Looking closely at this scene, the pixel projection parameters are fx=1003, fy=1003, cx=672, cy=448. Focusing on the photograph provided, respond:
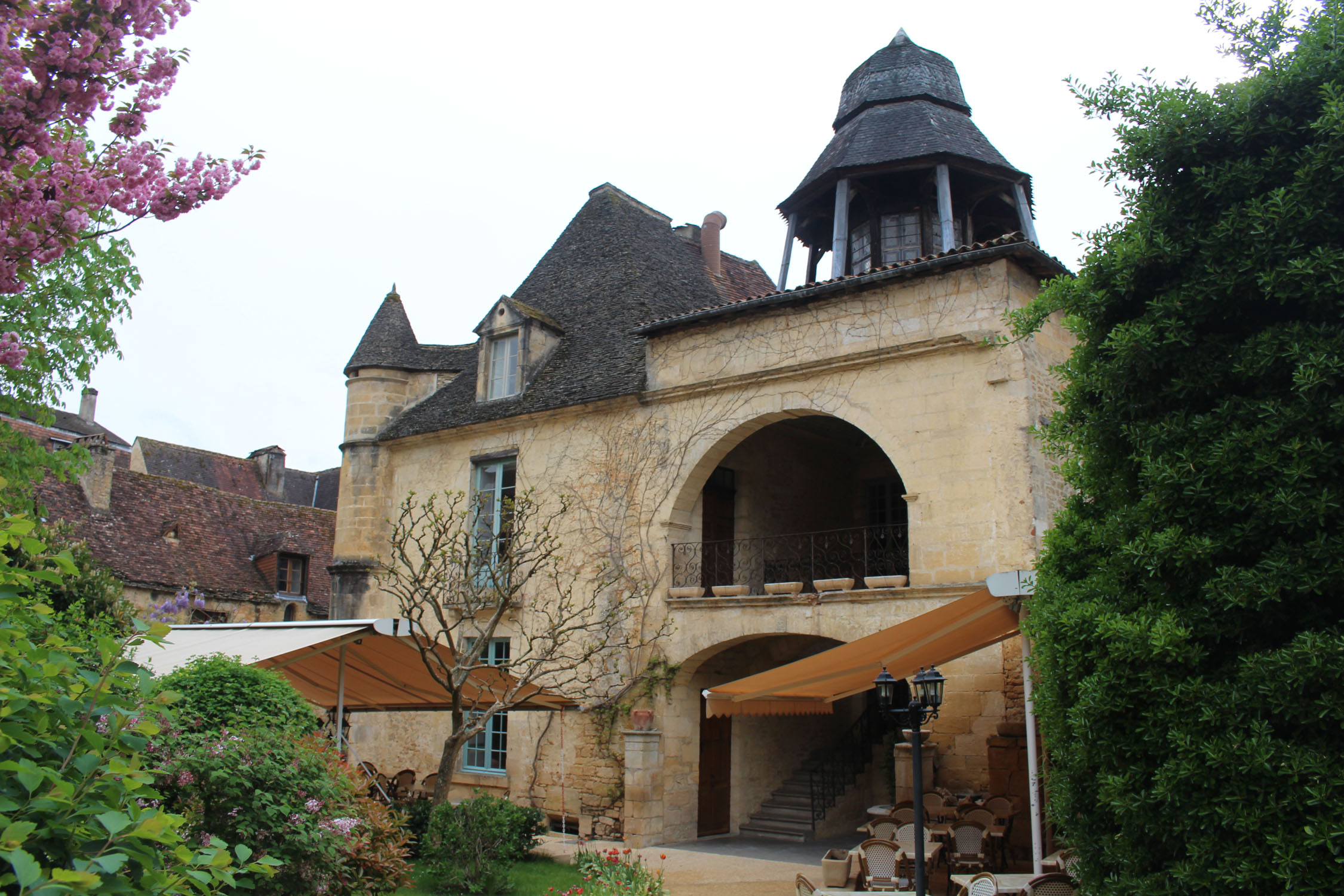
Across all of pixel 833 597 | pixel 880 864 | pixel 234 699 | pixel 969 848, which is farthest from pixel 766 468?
pixel 234 699

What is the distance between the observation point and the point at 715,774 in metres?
12.6

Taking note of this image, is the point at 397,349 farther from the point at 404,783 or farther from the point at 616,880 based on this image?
the point at 616,880

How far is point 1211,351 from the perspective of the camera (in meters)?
4.39

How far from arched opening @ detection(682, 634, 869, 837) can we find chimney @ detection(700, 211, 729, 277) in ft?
22.6

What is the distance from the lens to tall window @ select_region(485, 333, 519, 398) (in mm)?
14555

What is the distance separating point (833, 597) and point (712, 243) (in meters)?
8.73

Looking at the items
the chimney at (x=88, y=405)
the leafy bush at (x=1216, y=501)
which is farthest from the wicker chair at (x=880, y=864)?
the chimney at (x=88, y=405)

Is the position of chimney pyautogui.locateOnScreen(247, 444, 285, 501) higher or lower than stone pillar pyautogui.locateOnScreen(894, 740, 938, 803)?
higher

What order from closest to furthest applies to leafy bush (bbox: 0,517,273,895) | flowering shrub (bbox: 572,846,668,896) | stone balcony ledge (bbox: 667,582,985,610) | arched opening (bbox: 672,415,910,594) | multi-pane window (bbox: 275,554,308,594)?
1. leafy bush (bbox: 0,517,273,895)
2. flowering shrub (bbox: 572,846,668,896)
3. stone balcony ledge (bbox: 667,582,985,610)
4. arched opening (bbox: 672,415,910,594)
5. multi-pane window (bbox: 275,554,308,594)

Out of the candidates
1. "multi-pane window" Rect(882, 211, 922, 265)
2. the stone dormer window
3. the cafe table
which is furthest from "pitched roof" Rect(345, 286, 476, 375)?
the cafe table

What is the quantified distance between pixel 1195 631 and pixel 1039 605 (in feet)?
3.87

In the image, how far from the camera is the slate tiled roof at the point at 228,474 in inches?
1266

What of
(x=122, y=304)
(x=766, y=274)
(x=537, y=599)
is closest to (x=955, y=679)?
(x=537, y=599)

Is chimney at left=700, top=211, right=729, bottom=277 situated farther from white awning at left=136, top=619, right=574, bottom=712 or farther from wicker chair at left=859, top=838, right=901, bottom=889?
wicker chair at left=859, top=838, right=901, bottom=889
